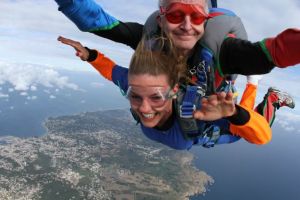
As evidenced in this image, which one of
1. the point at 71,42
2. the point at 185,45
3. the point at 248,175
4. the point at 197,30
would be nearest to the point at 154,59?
the point at 185,45

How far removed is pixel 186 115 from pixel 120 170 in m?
114

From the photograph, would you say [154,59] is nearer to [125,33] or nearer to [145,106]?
[145,106]

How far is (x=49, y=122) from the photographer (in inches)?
7525

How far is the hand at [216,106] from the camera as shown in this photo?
131 inches

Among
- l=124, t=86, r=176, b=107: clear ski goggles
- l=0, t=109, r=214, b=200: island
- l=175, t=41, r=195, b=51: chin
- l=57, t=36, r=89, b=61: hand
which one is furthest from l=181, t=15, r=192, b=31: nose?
l=0, t=109, r=214, b=200: island

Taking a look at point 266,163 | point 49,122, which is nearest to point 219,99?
point 266,163

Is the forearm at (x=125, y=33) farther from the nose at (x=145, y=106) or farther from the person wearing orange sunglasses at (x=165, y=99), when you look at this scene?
the nose at (x=145, y=106)

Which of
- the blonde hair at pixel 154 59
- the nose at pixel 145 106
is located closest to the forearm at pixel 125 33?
the blonde hair at pixel 154 59

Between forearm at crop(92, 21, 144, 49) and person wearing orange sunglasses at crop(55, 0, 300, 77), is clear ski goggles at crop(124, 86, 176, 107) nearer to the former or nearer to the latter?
person wearing orange sunglasses at crop(55, 0, 300, 77)

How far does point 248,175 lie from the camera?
13175 cm

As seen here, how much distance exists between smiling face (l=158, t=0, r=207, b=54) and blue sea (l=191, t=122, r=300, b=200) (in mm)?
101670

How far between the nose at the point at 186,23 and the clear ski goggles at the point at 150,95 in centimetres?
78

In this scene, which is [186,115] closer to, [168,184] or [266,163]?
[168,184]

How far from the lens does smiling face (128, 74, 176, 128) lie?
12.7 ft
